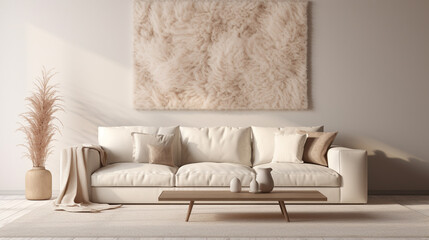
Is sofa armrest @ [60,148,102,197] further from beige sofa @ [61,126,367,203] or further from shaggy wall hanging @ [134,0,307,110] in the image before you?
shaggy wall hanging @ [134,0,307,110]

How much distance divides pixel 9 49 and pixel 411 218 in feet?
16.5

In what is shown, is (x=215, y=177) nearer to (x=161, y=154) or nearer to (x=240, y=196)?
(x=161, y=154)

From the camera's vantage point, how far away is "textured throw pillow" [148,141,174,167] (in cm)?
588

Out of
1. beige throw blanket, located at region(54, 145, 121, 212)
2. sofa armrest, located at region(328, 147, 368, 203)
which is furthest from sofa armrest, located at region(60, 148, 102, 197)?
sofa armrest, located at region(328, 147, 368, 203)

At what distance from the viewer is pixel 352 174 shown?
219 inches

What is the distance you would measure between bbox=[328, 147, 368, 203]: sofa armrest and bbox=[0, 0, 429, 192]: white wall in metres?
1.07

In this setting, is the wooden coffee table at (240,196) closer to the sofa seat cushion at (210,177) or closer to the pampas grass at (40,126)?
the sofa seat cushion at (210,177)

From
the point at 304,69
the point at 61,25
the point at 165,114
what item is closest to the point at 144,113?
the point at 165,114

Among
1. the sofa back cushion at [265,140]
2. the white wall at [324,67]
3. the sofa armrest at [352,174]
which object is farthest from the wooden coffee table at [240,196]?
the white wall at [324,67]

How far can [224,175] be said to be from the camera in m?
5.50

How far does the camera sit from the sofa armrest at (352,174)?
5.55 meters

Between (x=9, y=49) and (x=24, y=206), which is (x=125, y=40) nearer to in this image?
(x=9, y=49)

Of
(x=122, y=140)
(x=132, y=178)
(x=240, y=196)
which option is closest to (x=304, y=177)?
(x=240, y=196)

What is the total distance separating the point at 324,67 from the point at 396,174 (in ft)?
5.25
